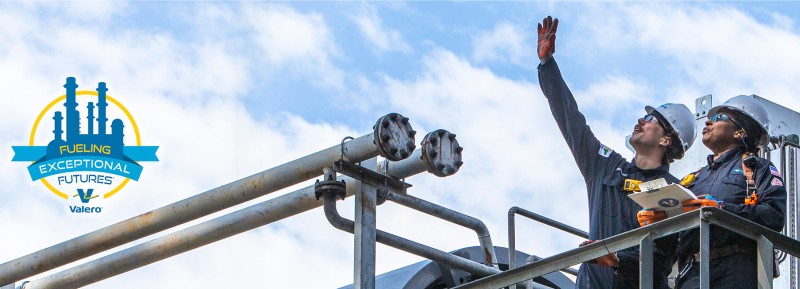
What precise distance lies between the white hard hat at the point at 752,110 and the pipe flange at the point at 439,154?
162 cm

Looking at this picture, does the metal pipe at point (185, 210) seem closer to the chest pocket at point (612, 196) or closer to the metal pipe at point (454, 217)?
the metal pipe at point (454, 217)

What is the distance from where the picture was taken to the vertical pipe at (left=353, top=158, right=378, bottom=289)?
970 centimetres

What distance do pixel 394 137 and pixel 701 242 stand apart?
262 centimetres

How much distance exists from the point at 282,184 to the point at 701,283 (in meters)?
3.59

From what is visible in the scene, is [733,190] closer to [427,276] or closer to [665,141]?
[665,141]

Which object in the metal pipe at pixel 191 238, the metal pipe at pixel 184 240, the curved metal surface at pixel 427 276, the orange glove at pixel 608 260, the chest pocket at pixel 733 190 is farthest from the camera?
the curved metal surface at pixel 427 276

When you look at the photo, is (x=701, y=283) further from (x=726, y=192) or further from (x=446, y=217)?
(x=446, y=217)

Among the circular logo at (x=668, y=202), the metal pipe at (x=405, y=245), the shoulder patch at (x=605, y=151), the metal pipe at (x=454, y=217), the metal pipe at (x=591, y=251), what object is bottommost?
the metal pipe at (x=591, y=251)

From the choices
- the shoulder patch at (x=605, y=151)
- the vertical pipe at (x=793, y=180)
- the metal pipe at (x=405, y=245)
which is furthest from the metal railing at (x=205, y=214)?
the vertical pipe at (x=793, y=180)

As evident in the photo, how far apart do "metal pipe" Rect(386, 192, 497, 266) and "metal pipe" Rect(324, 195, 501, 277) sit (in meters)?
0.28

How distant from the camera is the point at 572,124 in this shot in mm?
10250

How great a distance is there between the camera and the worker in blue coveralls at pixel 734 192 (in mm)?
8633

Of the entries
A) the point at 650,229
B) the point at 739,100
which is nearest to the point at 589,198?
the point at 739,100

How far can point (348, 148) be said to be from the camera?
397 inches
